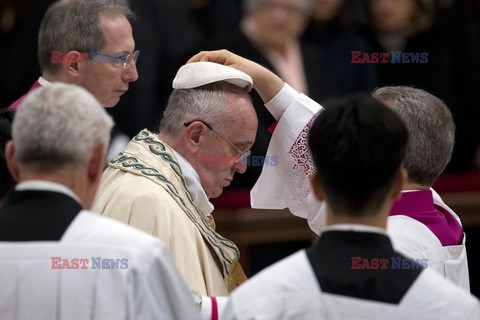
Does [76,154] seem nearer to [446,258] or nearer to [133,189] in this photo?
[133,189]

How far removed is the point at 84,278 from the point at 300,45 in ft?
14.8

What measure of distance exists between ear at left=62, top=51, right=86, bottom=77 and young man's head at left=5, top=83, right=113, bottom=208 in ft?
5.35

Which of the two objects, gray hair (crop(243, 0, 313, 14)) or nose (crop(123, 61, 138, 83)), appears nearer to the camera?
nose (crop(123, 61, 138, 83))

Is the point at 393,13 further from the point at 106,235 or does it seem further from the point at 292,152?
the point at 106,235

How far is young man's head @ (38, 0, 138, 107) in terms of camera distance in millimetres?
4883

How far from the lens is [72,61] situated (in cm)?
488

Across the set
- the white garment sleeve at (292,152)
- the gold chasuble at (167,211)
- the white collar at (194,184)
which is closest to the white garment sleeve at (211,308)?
the gold chasuble at (167,211)

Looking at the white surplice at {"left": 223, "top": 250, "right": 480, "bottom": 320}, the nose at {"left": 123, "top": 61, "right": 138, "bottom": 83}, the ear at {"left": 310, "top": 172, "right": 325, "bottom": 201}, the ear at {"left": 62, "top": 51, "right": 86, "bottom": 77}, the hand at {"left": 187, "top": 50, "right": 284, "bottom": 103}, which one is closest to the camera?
the white surplice at {"left": 223, "top": 250, "right": 480, "bottom": 320}

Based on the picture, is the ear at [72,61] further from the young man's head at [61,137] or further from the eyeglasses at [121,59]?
the young man's head at [61,137]

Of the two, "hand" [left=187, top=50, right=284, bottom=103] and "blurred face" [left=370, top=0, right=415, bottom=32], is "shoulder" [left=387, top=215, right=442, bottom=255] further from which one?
"blurred face" [left=370, top=0, right=415, bottom=32]

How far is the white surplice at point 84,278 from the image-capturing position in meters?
3.18

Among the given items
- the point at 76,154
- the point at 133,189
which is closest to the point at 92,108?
the point at 76,154

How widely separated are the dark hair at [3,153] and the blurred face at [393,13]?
4325mm

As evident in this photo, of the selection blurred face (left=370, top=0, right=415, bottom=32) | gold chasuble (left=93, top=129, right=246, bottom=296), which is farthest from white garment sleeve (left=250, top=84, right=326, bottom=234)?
blurred face (left=370, top=0, right=415, bottom=32)
